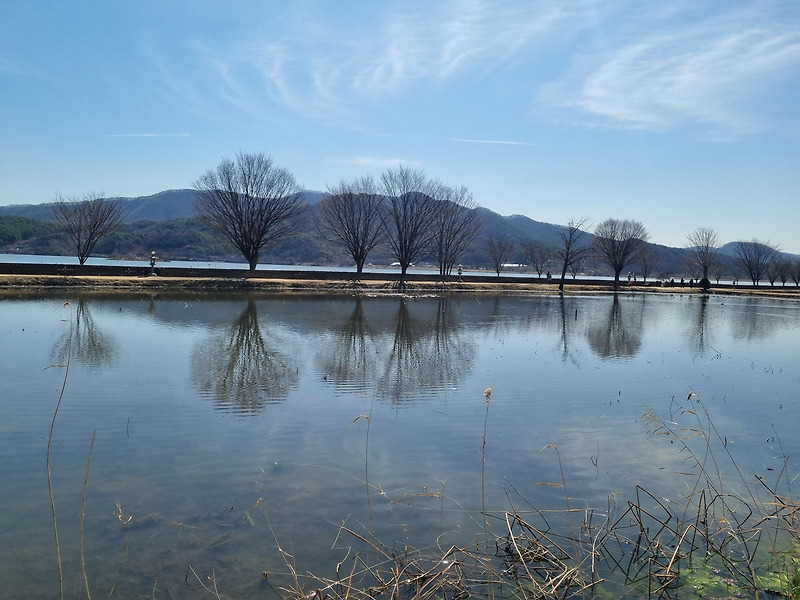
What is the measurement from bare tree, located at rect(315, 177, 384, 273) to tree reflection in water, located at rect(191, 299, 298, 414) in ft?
138

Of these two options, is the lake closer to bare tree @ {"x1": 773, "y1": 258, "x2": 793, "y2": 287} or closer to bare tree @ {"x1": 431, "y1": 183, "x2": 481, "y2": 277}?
bare tree @ {"x1": 431, "y1": 183, "x2": 481, "y2": 277}

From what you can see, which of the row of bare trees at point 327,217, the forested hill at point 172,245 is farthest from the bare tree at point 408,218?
the forested hill at point 172,245

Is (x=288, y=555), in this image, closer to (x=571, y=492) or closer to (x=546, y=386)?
(x=571, y=492)

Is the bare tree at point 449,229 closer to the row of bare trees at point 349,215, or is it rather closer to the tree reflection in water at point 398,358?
the row of bare trees at point 349,215

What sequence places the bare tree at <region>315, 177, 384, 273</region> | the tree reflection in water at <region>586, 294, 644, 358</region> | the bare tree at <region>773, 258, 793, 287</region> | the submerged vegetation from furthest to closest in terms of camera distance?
Result: the bare tree at <region>773, 258, 793, 287</region> → the bare tree at <region>315, 177, 384, 273</region> → the tree reflection in water at <region>586, 294, 644, 358</region> → the submerged vegetation

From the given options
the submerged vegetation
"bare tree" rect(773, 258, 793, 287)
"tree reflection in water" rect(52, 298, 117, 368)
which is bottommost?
the submerged vegetation

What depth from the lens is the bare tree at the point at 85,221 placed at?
4947 centimetres

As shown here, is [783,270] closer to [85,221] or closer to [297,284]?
[297,284]

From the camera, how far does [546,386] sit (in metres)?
13.5

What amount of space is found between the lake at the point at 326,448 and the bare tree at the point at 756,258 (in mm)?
95060

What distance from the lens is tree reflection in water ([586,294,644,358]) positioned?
779 inches

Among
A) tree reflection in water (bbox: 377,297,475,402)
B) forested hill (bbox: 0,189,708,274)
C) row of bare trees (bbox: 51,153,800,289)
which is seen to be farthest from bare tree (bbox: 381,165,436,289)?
forested hill (bbox: 0,189,708,274)

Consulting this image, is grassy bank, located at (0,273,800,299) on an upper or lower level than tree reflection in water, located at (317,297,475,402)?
upper

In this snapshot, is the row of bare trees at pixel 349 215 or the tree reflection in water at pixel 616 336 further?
the row of bare trees at pixel 349 215
